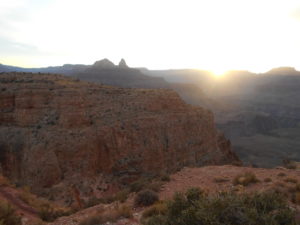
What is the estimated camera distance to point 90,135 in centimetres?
1866

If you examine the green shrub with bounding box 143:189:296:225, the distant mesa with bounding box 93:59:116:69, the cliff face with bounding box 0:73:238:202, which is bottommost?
the cliff face with bounding box 0:73:238:202

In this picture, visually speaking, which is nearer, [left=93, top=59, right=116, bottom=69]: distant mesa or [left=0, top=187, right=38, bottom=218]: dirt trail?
Answer: [left=0, top=187, right=38, bottom=218]: dirt trail

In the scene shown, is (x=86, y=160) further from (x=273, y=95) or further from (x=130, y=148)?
(x=273, y=95)

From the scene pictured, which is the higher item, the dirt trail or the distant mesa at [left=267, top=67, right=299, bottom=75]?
the distant mesa at [left=267, top=67, right=299, bottom=75]

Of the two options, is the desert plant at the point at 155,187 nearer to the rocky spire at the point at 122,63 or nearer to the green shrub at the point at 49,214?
the green shrub at the point at 49,214

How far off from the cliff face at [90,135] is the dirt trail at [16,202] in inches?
206

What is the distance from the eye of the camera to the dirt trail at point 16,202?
9069mm

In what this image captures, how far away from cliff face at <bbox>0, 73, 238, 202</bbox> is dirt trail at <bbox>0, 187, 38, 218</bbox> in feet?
17.2

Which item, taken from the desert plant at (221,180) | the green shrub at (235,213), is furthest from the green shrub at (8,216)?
the desert plant at (221,180)

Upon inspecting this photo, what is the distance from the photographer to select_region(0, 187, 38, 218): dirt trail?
9.07 meters

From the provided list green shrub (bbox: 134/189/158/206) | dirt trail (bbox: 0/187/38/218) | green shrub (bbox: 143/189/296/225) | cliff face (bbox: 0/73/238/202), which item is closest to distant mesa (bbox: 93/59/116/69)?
cliff face (bbox: 0/73/238/202)

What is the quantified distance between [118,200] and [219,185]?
3.12m

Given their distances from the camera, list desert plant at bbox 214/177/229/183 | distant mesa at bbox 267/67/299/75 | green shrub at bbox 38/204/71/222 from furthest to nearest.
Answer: distant mesa at bbox 267/67/299/75, desert plant at bbox 214/177/229/183, green shrub at bbox 38/204/71/222

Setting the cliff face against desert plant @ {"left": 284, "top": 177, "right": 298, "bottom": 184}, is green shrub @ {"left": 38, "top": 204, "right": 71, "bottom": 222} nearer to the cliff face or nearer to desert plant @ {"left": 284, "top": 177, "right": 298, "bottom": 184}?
desert plant @ {"left": 284, "top": 177, "right": 298, "bottom": 184}
